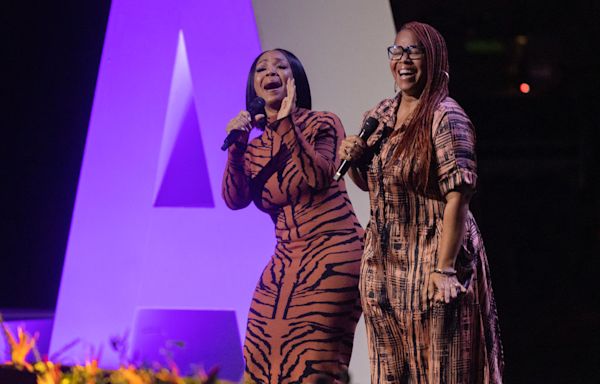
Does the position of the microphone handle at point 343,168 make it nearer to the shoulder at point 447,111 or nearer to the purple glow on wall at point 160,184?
the shoulder at point 447,111

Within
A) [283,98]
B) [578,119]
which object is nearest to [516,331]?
[578,119]

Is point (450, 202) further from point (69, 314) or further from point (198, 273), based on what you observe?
point (69, 314)

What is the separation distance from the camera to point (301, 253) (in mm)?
3268

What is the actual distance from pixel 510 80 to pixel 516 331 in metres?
1.24

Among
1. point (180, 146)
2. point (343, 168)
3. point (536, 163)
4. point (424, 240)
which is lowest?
point (424, 240)

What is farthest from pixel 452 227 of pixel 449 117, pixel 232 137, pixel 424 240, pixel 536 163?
pixel 536 163

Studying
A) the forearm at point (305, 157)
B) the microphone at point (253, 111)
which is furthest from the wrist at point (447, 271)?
the microphone at point (253, 111)

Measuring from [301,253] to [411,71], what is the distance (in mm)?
862

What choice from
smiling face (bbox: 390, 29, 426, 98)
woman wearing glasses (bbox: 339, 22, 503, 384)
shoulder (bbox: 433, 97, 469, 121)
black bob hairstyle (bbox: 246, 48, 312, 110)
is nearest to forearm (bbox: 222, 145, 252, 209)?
black bob hairstyle (bbox: 246, 48, 312, 110)

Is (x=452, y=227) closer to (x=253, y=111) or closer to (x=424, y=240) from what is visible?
(x=424, y=240)

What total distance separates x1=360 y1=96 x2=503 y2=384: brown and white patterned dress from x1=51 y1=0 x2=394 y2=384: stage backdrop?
1182 millimetres

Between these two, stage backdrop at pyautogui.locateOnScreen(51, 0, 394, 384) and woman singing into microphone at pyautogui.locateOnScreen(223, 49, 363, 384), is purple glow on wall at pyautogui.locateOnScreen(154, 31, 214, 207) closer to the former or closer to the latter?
stage backdrop at pyautogui.locateOnScreen(51, 0, 394, 384)

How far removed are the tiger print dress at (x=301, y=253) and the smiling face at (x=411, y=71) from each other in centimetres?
58

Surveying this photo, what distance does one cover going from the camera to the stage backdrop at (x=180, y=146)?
154 inches
